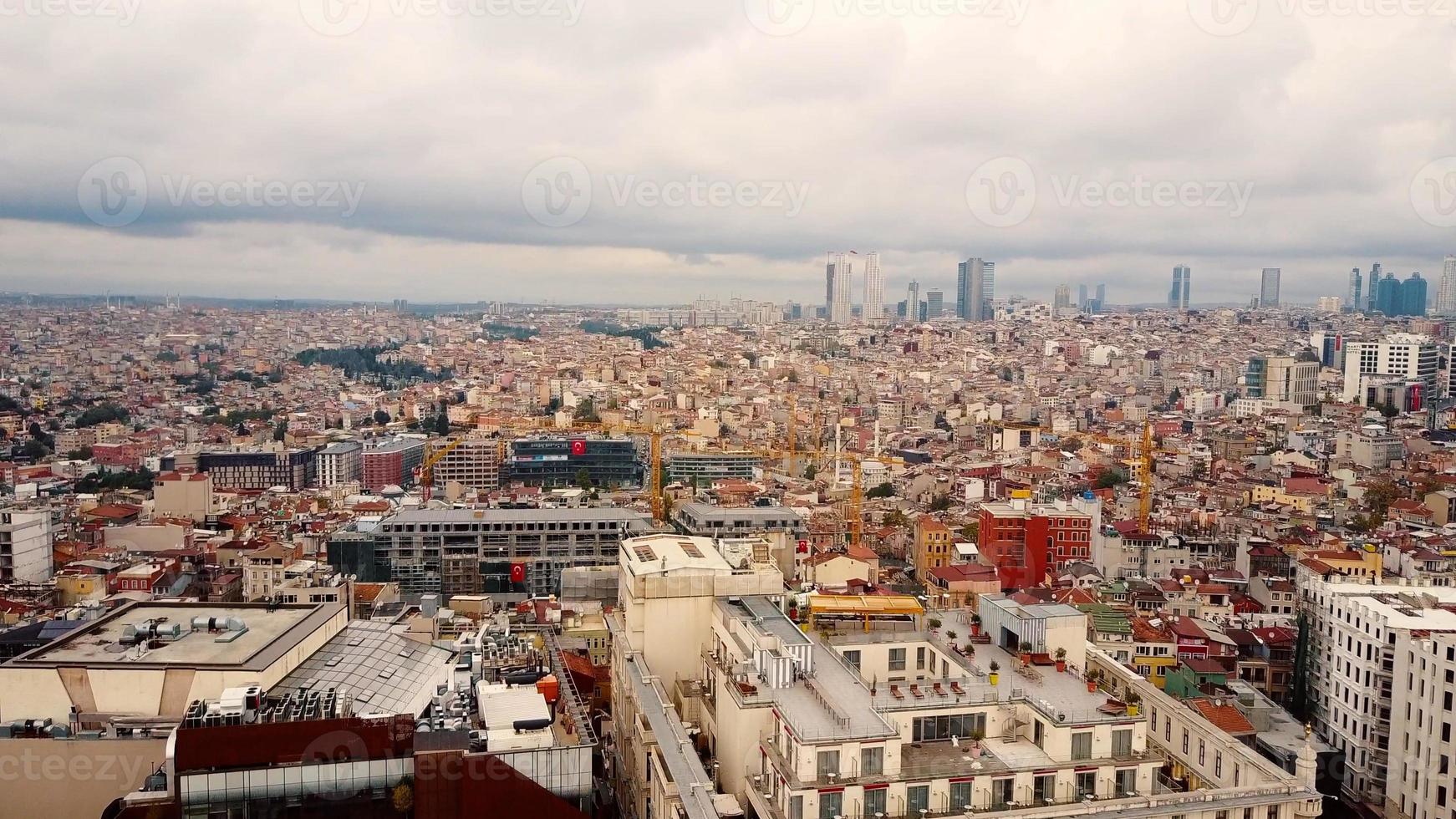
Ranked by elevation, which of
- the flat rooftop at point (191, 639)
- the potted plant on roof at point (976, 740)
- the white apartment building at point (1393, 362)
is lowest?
the flat rooftop at point (191, 639)

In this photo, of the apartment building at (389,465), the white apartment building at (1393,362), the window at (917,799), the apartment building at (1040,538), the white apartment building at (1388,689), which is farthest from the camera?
the white apartment building at (1393,362)

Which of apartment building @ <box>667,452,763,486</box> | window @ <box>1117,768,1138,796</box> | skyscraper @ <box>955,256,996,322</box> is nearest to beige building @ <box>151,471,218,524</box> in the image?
apartment building @ <box>667,452,763,486</box>

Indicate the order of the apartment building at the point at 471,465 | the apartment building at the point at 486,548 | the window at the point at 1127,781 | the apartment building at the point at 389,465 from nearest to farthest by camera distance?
the window at the point at 1127,781
the apartment building at the point at 486,548
the apartment building at the point at 389,465
the apartment building at the point at 471,465

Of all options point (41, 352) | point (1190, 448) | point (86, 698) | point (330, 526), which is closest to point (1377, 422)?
point (1190, 448)

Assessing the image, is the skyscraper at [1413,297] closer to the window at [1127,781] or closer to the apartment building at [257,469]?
the apartment building at [257,469]

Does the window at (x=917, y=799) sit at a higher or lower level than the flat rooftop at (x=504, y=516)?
higher

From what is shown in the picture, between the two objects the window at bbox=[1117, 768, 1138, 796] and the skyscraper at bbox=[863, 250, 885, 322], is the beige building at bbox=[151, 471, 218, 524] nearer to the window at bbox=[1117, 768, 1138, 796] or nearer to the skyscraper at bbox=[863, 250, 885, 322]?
the window at bbox=[1117, 768, 1138, 796]

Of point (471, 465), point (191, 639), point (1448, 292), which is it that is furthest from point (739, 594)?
point (1448, 292)

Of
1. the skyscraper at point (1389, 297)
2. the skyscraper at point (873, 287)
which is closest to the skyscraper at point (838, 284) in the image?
the skyscraper at point (873, 287)
